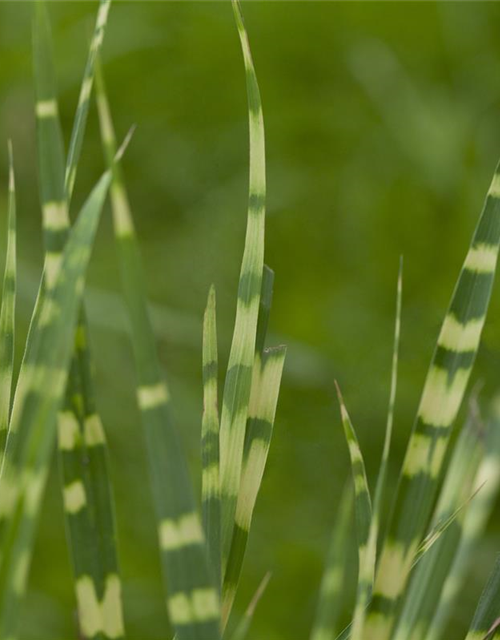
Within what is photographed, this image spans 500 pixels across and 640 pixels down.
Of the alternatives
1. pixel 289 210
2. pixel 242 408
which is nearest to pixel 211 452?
pixel 242 408

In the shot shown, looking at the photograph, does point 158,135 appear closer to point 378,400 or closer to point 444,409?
point 378,400

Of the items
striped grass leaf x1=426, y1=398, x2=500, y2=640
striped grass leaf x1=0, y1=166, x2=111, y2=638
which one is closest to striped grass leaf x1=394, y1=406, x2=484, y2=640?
striped grass leaf x1=426, y1=398, x2=500, y2=640

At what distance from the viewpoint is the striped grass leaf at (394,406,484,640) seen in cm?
27

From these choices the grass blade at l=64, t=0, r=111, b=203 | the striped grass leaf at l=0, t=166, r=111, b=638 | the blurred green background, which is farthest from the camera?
the blurred green background

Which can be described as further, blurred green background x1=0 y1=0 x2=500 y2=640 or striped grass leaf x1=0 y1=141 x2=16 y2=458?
blurred green background x1=0 y1=0 x2=500 y2=640

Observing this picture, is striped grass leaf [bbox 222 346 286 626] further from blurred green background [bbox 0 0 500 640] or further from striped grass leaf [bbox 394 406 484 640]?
blurred green background [bbox 0 0 500 640]

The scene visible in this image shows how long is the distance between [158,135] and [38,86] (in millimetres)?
1198

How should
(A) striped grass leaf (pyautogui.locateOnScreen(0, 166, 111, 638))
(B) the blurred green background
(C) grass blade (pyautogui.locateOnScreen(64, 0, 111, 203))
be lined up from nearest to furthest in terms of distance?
(A) striped grass leaf (pyautogui.locateOnScreen(0, 166, 111, 638)) → (C) grass blade (pyautogui.locateOnScreen(64, 0, 111, 203)) → (B) the blurred green background

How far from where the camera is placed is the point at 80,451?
0.87 ft

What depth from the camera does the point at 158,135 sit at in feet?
4.75

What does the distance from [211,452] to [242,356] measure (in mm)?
30

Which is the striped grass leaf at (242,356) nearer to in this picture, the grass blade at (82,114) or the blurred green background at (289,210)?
the grass blade at (82,114)

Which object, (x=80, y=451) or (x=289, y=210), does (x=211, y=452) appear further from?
(x=289, y=210)

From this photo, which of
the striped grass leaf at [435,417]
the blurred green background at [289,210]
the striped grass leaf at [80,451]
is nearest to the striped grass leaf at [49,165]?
the striped grass leaf at [80,451]
